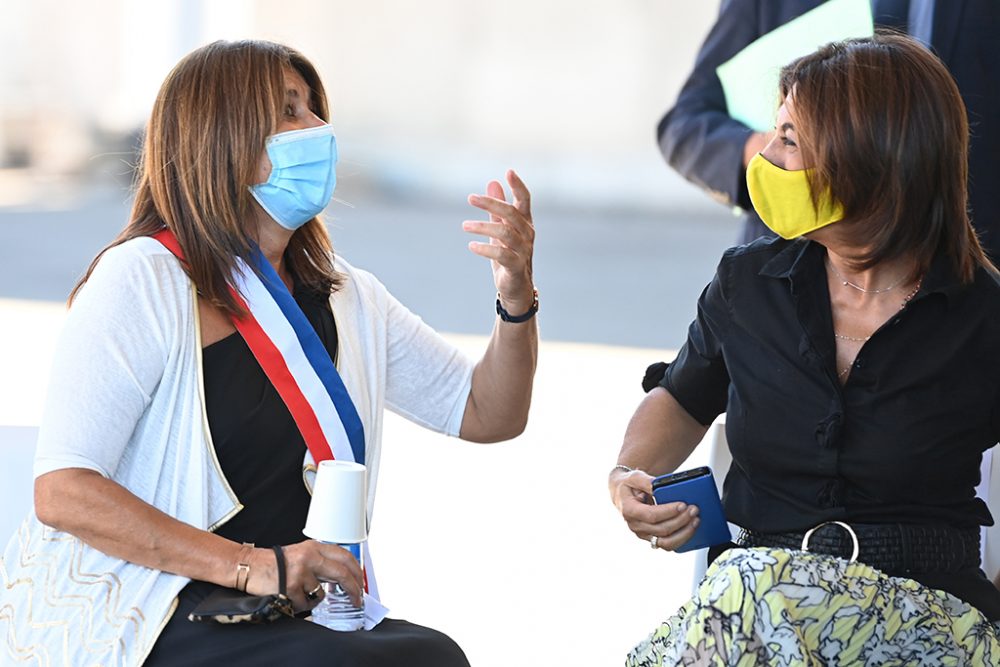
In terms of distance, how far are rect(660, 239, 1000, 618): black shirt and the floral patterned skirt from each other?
184 mm

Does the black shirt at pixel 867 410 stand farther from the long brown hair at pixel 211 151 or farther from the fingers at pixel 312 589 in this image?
the long brown hair at pixel 211 151

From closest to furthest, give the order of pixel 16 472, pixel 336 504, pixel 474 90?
pixel 336 504 → pixel 16 472 → pixel 474 90

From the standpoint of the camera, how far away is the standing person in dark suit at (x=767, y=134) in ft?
8.52

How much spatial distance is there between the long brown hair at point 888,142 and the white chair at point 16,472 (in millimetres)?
1550

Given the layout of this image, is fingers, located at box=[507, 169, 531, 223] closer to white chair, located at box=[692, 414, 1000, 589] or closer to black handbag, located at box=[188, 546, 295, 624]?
white chair, located at box=[692, 414, 1000, 589]

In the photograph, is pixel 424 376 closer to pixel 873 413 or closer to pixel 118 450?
pixel 118 450

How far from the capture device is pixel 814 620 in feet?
5.41

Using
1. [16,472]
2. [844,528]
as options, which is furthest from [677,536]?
[16,472]

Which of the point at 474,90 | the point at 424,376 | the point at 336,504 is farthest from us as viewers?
the point at 474,90

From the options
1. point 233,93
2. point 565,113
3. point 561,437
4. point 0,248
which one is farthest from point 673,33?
point 233,93

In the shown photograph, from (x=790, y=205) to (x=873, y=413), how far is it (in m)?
0.34

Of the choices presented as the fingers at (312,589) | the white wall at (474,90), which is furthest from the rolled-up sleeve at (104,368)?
the white wall at (474,90)

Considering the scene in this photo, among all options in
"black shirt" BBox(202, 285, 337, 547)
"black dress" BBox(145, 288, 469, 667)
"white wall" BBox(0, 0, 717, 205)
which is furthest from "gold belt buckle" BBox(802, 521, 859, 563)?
"white wall" BBox(0, 0, 717, 205)

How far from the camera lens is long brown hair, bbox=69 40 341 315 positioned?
80.9 inches
